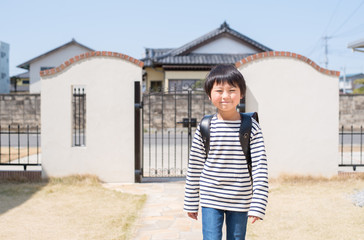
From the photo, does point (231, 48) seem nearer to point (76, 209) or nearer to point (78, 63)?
point (78, 63)

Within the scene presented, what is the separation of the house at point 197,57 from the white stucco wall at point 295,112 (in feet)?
48.1

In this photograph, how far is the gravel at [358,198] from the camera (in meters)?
5.36

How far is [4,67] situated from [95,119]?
30.6 m

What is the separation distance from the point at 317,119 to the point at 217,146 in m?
4.93

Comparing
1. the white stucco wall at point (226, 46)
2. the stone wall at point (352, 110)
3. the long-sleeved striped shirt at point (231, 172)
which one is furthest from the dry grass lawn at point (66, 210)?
the white stucco wall at point (226, 46)

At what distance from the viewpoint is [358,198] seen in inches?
217

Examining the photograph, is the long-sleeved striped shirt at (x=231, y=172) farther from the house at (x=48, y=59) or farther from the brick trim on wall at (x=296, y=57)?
the house at (x=48, y=59)

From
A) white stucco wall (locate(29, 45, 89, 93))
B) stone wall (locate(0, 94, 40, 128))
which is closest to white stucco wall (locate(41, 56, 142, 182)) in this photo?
stone wall (locate(0, 94, 40, 128))

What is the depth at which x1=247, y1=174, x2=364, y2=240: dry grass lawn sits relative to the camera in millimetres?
4242

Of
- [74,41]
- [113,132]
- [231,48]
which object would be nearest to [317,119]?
[113,132]

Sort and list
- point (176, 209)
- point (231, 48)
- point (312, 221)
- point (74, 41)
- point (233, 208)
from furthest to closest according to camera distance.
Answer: point (74, 41)
point (231, 48)
point (176, 209)
point (312, 221)
point (233, 208)

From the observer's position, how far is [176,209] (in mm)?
5293

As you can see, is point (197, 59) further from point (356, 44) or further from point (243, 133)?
point (243, 133)

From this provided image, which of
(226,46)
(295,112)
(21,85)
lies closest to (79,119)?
(295,112)
